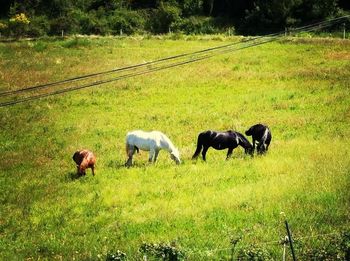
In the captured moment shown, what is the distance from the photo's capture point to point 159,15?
76.2 m

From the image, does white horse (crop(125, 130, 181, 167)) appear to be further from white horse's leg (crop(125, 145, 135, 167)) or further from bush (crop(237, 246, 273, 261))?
bush (crop(237, 246, 273, 261))

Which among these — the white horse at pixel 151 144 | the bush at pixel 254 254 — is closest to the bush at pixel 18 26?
the white horse at pixel 151 144

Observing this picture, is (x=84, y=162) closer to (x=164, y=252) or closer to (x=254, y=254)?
(x=164, y=252)

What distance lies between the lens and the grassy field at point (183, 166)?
49.7 ft

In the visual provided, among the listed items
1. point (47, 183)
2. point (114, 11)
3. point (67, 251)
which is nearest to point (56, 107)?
point (47, 183)

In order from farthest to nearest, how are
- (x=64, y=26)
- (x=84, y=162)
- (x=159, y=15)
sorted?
(x=159, y=15)
(x=64, y=26)
(x=84, y=162)

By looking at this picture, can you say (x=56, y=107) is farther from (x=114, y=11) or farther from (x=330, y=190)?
(x=114, y=11)

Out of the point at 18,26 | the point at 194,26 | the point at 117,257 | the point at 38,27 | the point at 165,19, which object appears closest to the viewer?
the point at 117,257

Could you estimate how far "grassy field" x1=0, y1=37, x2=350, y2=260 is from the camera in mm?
15156

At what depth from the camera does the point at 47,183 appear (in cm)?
2123

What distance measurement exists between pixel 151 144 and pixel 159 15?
186ft

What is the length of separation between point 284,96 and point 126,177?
57.0 feet

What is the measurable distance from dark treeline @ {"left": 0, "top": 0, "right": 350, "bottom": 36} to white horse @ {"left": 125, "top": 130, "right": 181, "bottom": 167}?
52033 mm

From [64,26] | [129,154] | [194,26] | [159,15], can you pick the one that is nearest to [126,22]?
[159,15]
